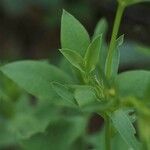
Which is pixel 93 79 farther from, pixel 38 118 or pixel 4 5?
pixel 4 5

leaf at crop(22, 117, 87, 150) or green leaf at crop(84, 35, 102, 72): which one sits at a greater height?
green leaf at crop(84, 35, 102, 72)

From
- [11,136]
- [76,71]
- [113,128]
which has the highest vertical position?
[76,71]

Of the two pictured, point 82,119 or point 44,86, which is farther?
point 82,119

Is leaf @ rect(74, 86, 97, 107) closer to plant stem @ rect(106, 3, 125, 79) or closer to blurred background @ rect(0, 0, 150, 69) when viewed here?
plant stem @ rect(106, 3, 125, 79)

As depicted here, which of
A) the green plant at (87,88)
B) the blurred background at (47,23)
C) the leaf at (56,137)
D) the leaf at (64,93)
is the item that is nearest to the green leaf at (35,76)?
the green plant at (87,88)

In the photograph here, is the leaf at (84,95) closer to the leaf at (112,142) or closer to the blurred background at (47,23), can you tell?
the leaf at (112,142)

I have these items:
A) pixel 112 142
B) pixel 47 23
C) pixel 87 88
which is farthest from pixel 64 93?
pixel 47 23

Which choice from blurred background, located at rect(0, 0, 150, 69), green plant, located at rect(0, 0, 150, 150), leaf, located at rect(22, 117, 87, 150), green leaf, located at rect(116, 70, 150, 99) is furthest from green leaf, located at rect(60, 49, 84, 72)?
blurred background, located at rect(0, 0, 150, 69)

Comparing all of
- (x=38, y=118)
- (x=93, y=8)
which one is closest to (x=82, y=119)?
(x=38, y=118)
